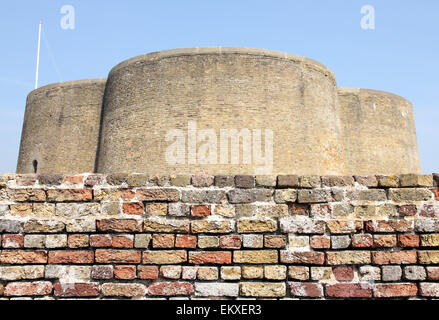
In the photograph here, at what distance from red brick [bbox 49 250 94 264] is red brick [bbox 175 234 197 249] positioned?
1.74ft

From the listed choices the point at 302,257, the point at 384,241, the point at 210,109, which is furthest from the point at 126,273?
the point at 210,109

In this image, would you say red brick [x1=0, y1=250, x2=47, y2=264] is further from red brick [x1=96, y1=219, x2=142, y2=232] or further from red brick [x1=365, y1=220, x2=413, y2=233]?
red brick [x1=365, y1=220, x2=413, y2=233]

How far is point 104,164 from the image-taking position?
1338 centimetres

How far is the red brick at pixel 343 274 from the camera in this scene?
8.79 ft

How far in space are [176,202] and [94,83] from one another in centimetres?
1326

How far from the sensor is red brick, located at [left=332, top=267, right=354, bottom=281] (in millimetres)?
2680

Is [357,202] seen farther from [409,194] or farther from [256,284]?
[256,284]

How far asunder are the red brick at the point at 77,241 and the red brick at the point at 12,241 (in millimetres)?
294

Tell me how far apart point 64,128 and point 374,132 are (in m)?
10.9

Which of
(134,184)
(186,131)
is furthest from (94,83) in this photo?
(134,184)

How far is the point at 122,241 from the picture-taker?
8.84 feet

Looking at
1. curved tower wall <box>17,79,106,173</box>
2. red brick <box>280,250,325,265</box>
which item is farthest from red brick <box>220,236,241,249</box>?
curved tower wall <box>17,79,106,173</box>

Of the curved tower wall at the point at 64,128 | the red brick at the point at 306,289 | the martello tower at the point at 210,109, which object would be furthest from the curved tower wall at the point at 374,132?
the red brick at the point at 306,289
